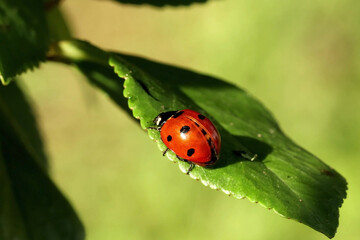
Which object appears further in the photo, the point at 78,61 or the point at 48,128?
the point at 48,128

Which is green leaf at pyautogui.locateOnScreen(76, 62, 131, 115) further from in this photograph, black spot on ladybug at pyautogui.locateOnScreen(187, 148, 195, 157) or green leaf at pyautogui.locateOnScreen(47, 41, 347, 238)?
black spot on ladybug at pyautogui.locateOnScreen(187, 148, 195, 157)

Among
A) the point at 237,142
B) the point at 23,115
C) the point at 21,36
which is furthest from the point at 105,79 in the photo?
the point at 23,115

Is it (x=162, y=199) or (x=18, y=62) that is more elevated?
(x=18, y=62)

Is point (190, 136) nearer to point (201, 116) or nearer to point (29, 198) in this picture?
point (201, 116)

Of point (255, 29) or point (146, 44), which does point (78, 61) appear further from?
point (146, 44)

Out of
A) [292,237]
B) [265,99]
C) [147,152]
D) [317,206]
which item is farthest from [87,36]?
[317,206]

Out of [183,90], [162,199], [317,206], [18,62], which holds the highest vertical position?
[18,62]
